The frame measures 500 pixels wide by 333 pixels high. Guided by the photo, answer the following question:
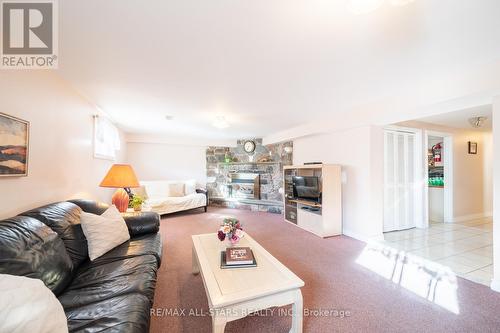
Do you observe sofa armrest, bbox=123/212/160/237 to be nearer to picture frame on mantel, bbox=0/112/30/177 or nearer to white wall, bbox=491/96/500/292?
picture frame on mantel, bbox=0/112/30/177

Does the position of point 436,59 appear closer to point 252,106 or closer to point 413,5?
point 413,5

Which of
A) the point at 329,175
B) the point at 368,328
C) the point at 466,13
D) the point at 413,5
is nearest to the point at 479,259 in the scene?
the point at 329,175

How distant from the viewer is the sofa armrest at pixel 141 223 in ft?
7.83

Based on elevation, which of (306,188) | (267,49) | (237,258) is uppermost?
(267,49)

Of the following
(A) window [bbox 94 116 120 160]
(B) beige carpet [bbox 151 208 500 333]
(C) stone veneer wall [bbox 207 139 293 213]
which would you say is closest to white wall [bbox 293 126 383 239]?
(B) beige carpet [bbox 151 208 500 333]

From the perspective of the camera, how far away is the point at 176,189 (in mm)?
5363

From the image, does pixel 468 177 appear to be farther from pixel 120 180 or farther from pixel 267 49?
pixel 120 180

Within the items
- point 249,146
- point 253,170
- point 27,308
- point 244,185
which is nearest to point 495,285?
point 27,308

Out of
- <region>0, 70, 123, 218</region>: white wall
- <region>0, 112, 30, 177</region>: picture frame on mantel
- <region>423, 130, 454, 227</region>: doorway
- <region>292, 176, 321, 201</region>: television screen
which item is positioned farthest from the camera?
<region>423, 130, 454, 227</region>: doorway

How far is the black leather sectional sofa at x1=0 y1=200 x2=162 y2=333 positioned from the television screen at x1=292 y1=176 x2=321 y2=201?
9.30 feet

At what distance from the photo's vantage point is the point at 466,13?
1382mm

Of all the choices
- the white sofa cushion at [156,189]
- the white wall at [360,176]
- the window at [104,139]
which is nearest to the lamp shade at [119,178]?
the window at [104,139]

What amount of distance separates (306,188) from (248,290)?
3.01 metres

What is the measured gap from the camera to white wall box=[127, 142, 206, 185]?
5.87m
